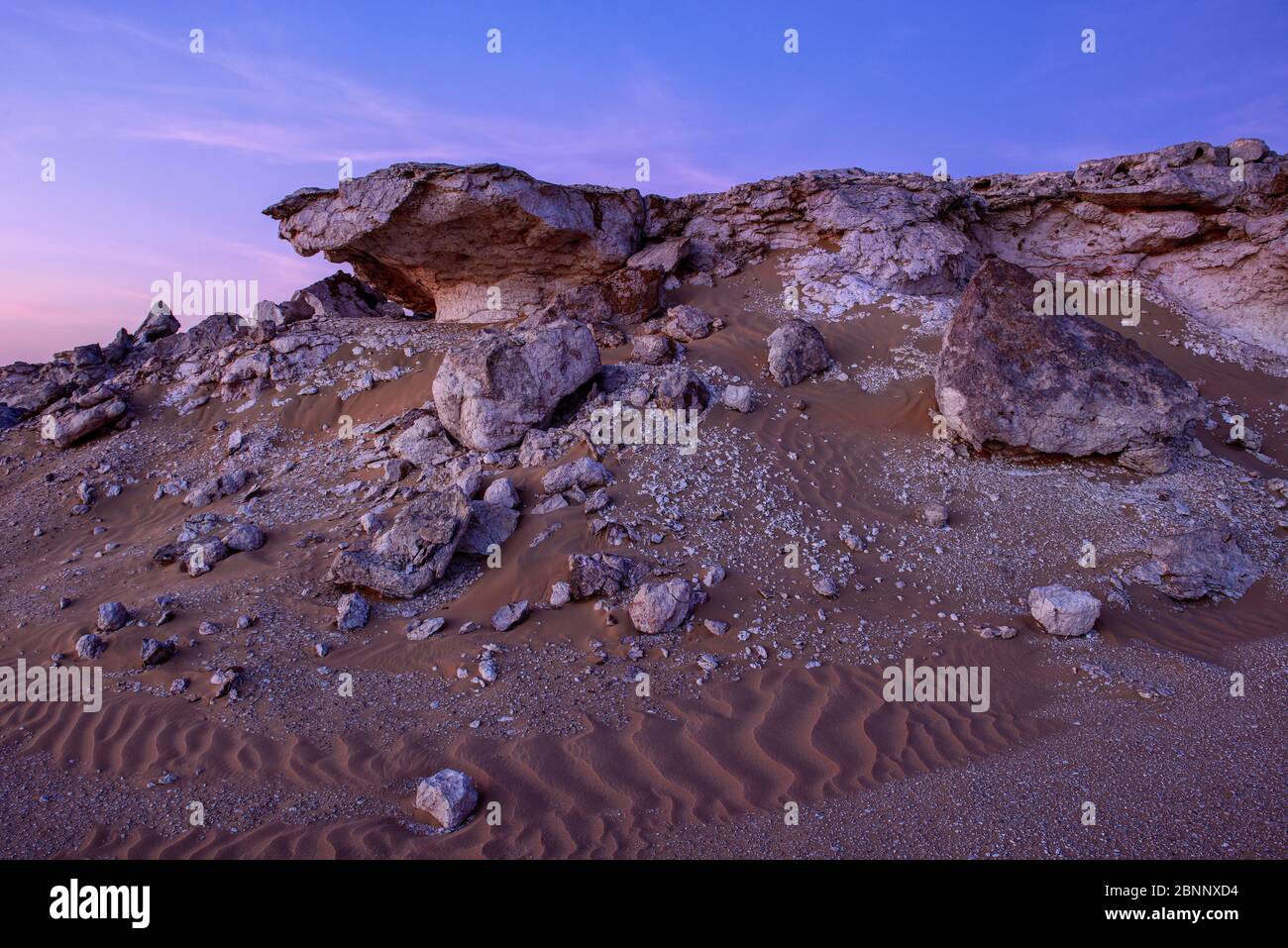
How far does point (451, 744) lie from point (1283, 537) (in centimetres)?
873

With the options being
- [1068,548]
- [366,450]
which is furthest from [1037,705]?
[366,450]

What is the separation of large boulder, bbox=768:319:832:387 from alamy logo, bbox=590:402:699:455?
6.42 ft

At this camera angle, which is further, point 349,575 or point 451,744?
point 349,575

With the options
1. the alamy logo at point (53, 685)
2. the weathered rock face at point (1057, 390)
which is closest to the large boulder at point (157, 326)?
the alamy logo at point (53, 685)

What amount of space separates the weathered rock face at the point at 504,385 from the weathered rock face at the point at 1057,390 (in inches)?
194

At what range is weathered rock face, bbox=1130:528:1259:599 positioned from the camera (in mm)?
6301

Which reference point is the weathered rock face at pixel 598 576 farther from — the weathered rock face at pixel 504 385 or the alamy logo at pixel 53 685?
the alamy logo at pixel 53 685

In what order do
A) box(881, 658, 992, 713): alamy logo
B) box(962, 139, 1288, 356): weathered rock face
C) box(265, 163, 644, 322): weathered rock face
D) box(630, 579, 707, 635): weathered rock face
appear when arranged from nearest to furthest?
1. box(881, 658, 992, 713): alamy logo
2. box(630, 579, 707, 635): weathered rock face
3. box(265, 163, 644, 322): weathered rock face
4. box(962, 139, 1288, 356): weathered rock face

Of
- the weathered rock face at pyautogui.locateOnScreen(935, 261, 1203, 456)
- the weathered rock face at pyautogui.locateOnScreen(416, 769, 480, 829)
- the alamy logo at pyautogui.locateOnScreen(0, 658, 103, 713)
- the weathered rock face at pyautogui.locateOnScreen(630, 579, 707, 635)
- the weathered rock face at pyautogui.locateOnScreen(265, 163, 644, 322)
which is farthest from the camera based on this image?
the weathered rock face at pyautogui.locateOnScreen(265, 163, 644, 322)

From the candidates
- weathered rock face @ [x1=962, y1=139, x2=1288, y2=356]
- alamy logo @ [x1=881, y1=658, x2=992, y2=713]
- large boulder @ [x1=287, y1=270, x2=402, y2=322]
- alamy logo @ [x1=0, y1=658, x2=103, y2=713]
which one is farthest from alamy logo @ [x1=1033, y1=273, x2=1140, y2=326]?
alamy logo @ [x1=0, y1=658, x2=103, y2=713]

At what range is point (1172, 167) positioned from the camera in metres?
12.0

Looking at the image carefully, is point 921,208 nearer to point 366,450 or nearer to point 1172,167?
point 1172,167

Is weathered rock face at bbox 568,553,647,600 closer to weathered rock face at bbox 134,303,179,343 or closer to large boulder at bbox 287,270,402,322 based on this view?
large boulder at bbox 287,270,402,322

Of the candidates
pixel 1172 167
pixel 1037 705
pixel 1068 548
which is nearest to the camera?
pixel 1037 705
